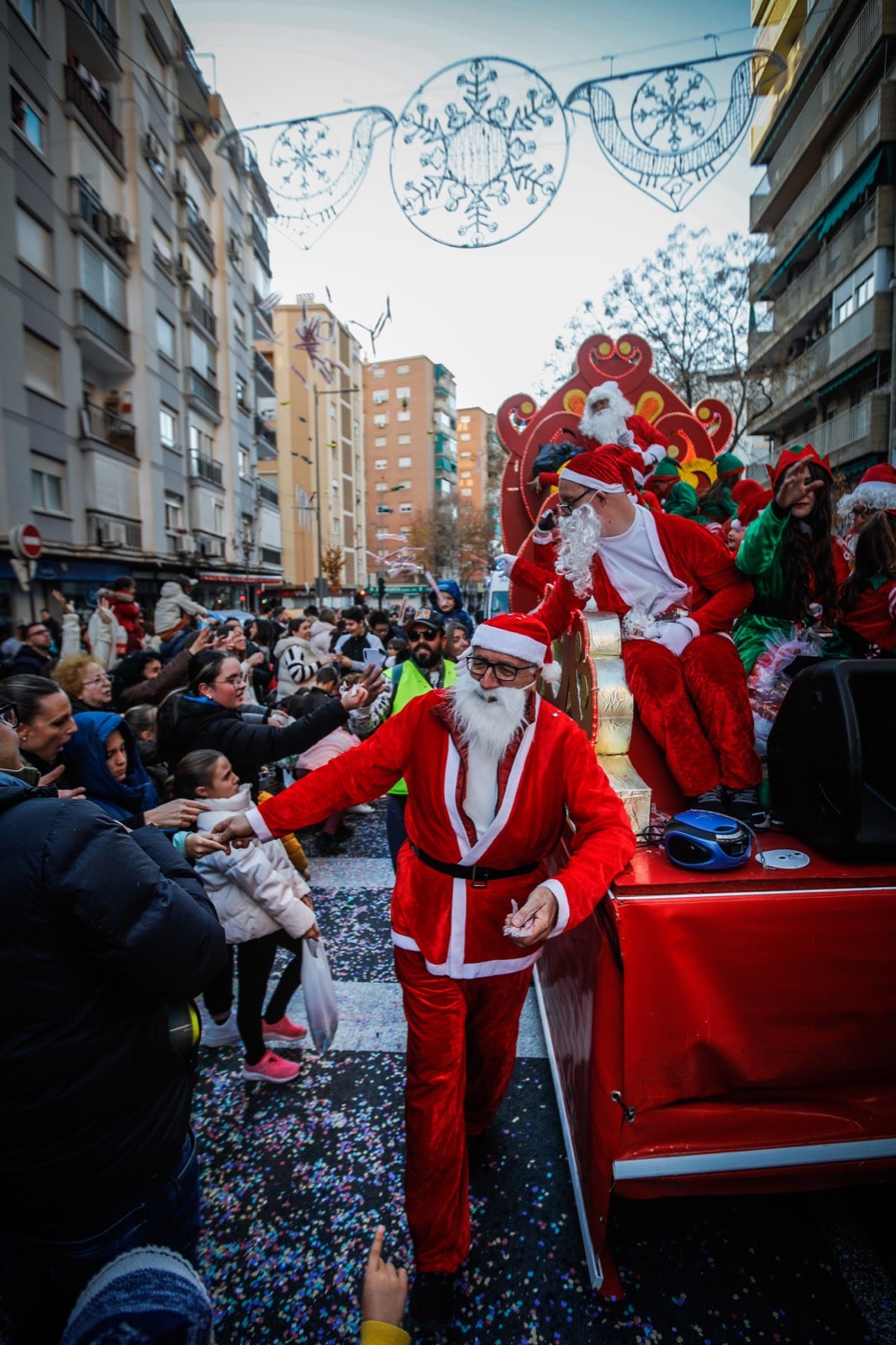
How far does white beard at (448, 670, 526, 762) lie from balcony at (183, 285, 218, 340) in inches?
960

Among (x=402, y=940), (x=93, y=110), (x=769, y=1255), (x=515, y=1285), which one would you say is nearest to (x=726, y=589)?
(x=402, y=940)

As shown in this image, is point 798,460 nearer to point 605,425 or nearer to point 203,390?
point 605,425

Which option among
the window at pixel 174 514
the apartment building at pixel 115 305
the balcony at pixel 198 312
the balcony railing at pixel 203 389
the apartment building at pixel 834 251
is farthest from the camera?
the balcony railing at pixel 203 389

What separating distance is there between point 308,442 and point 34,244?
28.3m

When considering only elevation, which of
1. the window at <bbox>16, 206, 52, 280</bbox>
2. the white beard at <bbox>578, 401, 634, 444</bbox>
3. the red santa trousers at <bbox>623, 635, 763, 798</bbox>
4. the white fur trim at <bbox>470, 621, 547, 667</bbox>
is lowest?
the red santa trousers at <bbox>623, 635, 763, 798</bbox>

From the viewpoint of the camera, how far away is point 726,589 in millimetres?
2764

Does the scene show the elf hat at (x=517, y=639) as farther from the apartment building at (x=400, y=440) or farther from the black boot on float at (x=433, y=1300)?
the apartment building at (x=400, y=440)

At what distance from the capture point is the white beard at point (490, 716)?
6.88ft

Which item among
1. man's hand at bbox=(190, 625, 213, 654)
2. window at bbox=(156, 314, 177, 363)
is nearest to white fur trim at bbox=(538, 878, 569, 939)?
man's hand at bbox=(190, 625, 213, 654)

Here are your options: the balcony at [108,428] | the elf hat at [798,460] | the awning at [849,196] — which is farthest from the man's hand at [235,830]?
the awning at [849,196]

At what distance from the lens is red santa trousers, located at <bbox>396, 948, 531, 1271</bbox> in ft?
6.32

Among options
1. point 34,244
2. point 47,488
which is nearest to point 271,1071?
point 47,488

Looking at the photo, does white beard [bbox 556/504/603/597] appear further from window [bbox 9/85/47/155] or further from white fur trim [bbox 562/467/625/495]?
window [bbox 9/85/47/155]

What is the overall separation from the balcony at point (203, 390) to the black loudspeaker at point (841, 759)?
24.1 m
